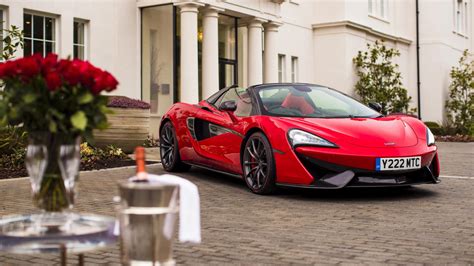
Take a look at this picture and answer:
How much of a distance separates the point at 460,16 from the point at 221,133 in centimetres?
2979

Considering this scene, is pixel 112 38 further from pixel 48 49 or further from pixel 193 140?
pixel 193 140

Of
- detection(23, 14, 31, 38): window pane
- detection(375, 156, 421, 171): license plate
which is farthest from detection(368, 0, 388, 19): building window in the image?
detection(375, 156, 421, 171): license plate

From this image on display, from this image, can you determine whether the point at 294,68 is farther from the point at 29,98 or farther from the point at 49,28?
the point at 29,98

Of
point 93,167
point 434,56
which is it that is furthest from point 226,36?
point 434,56

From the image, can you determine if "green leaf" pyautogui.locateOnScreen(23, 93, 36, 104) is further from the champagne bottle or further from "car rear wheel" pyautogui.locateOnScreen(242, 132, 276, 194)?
"car rear wheel" pyautogui.locateOnScreen(242, 132, 276, 194)

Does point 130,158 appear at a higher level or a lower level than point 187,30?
lower

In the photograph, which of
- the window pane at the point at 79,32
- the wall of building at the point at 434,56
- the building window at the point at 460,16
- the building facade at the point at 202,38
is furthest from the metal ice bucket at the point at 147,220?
the building window at the point at 460,16

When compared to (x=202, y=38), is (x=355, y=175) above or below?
below

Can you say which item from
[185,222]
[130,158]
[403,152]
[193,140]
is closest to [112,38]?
[130,158]

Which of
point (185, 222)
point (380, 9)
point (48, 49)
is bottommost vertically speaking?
point (185, 222)

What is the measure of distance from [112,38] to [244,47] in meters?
5.32

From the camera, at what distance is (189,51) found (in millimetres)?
15719

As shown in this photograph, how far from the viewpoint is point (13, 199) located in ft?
22.6

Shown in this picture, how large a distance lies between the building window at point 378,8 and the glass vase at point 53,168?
25.2m
